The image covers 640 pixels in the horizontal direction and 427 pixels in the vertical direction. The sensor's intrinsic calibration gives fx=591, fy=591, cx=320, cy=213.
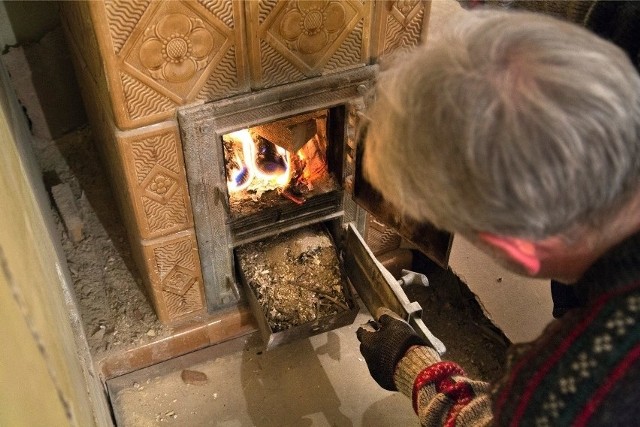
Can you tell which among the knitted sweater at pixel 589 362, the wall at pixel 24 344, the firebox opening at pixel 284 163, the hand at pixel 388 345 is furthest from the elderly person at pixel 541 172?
the firebox opening at pixel 284 163

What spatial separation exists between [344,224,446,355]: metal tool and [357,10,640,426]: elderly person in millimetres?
700

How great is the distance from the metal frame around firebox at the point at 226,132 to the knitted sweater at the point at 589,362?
2.98ft

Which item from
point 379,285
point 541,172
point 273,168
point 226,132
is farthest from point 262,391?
point 541,172

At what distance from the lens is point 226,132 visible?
60.2 inches

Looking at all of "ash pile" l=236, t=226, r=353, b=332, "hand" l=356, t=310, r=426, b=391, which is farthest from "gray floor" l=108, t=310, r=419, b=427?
"hand" l=356, t=310, r=426, b=391

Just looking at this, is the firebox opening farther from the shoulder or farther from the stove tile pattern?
the shoulder

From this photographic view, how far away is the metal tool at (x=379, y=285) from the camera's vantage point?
5.21 ft

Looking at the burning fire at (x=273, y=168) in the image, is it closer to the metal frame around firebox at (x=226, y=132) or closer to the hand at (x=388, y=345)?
the metal frame around firebox at (x=226, y=132)

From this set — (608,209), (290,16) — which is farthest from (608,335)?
(290,16)

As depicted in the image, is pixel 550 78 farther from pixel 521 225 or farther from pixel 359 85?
pixel 359 85

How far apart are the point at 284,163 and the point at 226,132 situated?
369mm

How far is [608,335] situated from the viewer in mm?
751

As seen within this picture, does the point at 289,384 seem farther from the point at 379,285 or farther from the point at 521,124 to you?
the point at 521,124

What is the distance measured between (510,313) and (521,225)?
1360 millimetres
